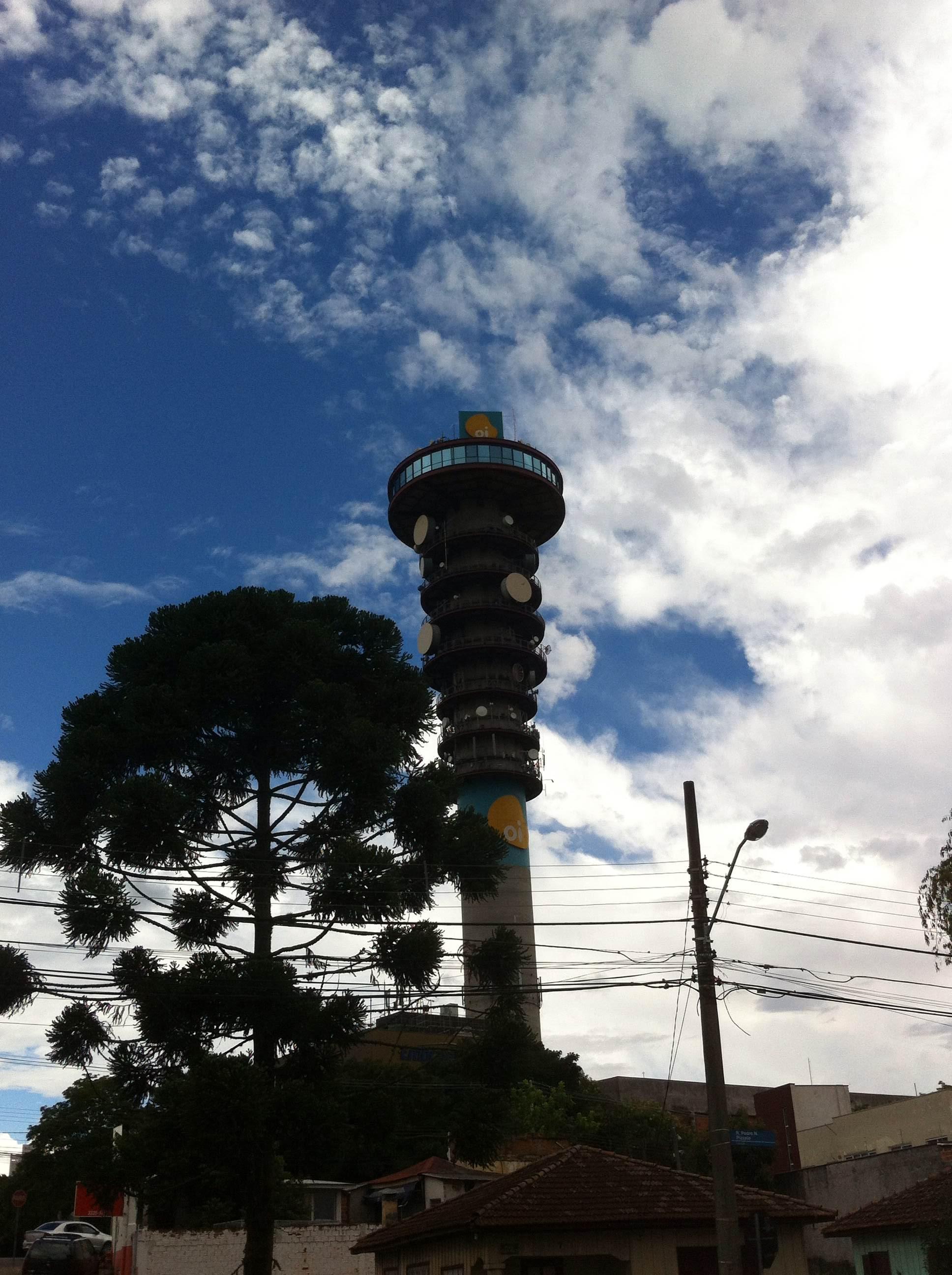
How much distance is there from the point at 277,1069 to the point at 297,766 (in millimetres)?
7547

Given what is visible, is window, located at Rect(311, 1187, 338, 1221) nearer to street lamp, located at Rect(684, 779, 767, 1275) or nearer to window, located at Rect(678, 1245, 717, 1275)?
window, located at Rect(678, 1245, 717, 1275)

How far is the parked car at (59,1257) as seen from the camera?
3372 cm

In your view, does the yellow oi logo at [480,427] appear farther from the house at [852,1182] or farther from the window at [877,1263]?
the window at [877,1263]

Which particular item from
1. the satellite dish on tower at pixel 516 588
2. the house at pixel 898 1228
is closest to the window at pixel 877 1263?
the house at pixel 898 1228

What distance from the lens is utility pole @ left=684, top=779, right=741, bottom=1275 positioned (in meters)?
17.9

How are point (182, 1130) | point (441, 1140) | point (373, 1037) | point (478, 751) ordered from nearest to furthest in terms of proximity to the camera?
1. point (182, 1130)
2. point (441, 1140)
3. point (373, 1037)
4. point (478, 751)

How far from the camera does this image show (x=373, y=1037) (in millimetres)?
75312

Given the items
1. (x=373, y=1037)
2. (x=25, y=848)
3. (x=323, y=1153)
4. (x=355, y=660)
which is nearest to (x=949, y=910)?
(x=323, y=1153)

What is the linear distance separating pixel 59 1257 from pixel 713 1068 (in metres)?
24.6

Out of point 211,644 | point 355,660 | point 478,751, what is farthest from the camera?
point 478,751

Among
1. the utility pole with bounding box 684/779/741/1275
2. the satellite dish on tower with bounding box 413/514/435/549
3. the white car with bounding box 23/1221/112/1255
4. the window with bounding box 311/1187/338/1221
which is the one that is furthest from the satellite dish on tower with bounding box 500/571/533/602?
the utility pole with bounding box 684/779/741/1275

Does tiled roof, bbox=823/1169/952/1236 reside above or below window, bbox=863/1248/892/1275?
above

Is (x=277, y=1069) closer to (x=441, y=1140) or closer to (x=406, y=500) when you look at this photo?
(x=441, y=1140)

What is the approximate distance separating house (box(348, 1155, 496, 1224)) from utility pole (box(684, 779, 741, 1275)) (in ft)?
51.6
